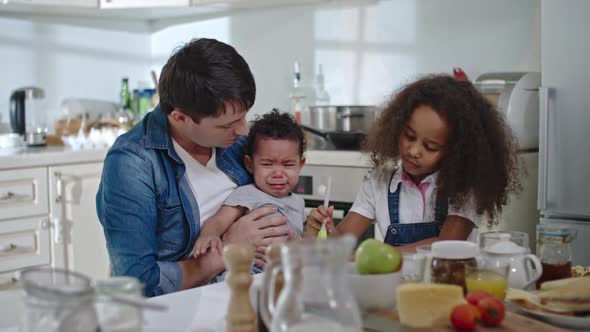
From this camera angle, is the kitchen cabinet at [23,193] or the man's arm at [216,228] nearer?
the man's arm at [216,228]

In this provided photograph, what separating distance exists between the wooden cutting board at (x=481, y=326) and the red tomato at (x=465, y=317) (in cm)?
2

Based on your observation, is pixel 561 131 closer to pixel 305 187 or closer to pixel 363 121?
pixel 363 121

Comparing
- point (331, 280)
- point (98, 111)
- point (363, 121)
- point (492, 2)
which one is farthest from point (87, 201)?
point (331, 280)

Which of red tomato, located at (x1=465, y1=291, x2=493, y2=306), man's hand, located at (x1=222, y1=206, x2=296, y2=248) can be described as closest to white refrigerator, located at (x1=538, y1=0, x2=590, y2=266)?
man's hand, located at (x1=222, y1=206, x2=296, y2=248)

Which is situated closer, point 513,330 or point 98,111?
point 513,330

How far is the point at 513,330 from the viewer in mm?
1091

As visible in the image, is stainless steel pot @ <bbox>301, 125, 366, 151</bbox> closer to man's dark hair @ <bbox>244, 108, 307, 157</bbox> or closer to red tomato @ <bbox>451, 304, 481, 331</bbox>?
man's dark hair @ <bbox>244, 108, 307, 157</bbox>

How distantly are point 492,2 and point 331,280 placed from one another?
2.48 meters

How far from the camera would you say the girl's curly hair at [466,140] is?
171 centimetres

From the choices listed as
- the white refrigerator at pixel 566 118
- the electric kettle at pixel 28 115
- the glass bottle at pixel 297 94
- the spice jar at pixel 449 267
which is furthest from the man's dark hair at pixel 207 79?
the electric kettle at pixel 28 115

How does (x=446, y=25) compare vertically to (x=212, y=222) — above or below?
above

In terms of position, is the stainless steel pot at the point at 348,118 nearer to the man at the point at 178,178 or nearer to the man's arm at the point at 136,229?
the man at the point at 178,178

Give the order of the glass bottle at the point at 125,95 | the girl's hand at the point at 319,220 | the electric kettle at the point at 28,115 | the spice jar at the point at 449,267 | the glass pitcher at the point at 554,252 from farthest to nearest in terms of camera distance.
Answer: the glass bottle at the point at 125,95
the electric kettle at the point at 28,115
the girl's hand at the point at 319,220
the glass pitcher at the point at 554,252
the spice jar at the point at 449,267

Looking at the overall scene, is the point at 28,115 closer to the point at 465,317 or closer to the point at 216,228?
the point at 216,228
